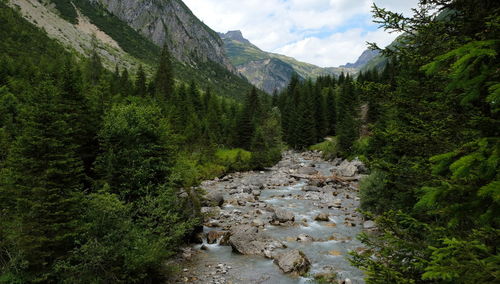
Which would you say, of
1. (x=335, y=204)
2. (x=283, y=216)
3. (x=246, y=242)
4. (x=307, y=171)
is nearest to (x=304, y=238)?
(x=283, y=216)

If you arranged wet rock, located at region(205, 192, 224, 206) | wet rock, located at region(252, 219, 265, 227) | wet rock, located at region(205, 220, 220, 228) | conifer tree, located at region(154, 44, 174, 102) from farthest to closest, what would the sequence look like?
conifer tree, located at region(154, 44, 174, 102) → wet rock, located at region(205, 192, 224, 206) → wet rock, located at region(205, 220, 220, 228) → wet rock, located at region(252, 219, 265, 227)

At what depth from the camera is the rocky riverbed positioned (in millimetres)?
17641

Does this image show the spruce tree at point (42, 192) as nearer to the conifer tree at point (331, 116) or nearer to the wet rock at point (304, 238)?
the wet rock at point (304, 238)

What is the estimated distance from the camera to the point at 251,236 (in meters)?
22.3

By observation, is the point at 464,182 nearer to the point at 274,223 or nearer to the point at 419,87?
the point at 419,87

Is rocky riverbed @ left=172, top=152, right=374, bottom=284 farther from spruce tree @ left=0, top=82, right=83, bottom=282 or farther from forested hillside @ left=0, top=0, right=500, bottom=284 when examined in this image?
spruce tree @ left=0, top=82, right=83, bottom=282

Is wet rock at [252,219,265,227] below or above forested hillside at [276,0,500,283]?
below

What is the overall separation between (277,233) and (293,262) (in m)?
6.36

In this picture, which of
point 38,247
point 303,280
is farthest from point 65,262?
point 303,280

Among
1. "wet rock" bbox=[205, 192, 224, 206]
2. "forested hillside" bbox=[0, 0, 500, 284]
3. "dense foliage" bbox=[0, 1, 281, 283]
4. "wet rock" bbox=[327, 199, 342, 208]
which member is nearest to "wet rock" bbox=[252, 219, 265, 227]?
"forested hillside" bbox=[0, 0, 500, 284]

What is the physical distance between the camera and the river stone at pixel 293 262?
57.7 ft

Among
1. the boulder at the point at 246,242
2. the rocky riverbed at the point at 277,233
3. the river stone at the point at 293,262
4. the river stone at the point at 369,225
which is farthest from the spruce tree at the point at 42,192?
the river stone at the point at 369,225

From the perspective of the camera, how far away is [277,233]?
80.0 ft

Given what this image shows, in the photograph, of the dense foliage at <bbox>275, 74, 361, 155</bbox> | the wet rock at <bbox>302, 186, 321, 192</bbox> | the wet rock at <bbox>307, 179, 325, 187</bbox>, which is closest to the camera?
the wet rock at <bbox>302, 186, 321, 192</bbox>
